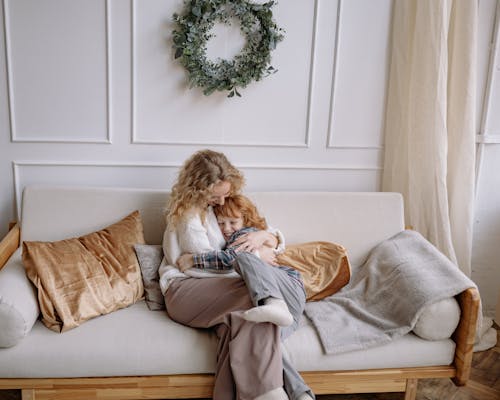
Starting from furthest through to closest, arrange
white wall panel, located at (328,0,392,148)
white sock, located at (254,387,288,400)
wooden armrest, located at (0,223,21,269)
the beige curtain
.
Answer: white wall panel, located at (328,0,392,148) → the beige curtain → wooden armrest, located at (0,223,21,269) → white sock, located at (254,387,288,400)

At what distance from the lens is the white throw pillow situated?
81.7 inches

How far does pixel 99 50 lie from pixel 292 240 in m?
1.29

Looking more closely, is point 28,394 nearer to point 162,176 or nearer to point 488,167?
point 162,176

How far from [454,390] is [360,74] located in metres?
1.59

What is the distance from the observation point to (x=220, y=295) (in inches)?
83.0

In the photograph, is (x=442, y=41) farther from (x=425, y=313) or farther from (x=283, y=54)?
(x=425, y=313)

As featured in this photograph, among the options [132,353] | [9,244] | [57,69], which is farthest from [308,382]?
[57,69]

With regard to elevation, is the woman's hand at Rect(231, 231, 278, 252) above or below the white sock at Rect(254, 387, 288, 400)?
above

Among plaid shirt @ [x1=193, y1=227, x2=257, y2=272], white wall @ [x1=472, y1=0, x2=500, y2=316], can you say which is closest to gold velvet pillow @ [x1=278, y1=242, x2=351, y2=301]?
plaid shirt @ [x1=193, y1=227, x2=257, y2=272]

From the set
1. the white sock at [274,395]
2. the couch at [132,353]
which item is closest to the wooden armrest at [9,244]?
the couch at [132,353]

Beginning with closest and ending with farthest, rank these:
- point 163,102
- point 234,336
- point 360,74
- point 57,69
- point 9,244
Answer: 1. point 234,336
2. point 9,244
3. point 57,69
4. point 163,102
5. point 360,74

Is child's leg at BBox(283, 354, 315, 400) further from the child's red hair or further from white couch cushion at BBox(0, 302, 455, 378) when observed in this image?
the child's red hair

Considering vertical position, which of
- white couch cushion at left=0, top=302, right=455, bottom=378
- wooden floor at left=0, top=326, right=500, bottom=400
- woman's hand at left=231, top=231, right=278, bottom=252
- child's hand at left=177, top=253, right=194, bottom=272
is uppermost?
woman's hand at left=231, top=231, right=278, bottom=252

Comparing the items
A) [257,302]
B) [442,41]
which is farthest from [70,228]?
[442,41]
